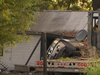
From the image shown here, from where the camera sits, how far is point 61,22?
72.0 ft

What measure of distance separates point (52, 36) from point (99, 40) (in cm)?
580

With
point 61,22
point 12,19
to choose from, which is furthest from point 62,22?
point 12,19

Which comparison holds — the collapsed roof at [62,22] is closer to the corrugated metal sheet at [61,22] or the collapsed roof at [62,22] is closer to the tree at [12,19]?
the corrugated metal sheet at [61,22]

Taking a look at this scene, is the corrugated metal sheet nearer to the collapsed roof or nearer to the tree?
the collapsed roof

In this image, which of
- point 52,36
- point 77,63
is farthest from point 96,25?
point 52,36

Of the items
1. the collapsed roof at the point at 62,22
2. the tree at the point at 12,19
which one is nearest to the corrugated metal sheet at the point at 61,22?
the collapsed roof at the point at 62,22

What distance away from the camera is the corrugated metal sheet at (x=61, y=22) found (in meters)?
20.9

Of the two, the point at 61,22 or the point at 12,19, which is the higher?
the point at 61,22

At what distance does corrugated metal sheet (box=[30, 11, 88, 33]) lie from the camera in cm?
2089

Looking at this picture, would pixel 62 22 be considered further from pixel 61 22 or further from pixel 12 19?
pixel 12 19

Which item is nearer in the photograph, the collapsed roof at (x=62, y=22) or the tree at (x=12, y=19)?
the tree at (x=12, y=19)

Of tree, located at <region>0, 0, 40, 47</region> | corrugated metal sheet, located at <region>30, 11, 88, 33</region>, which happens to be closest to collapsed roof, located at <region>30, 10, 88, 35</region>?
corrugated metal sheet, located at <region>30, 11, 88, 33</region>

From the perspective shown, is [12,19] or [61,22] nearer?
[12,19]

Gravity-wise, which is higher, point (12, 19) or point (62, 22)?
point (62, 22)
